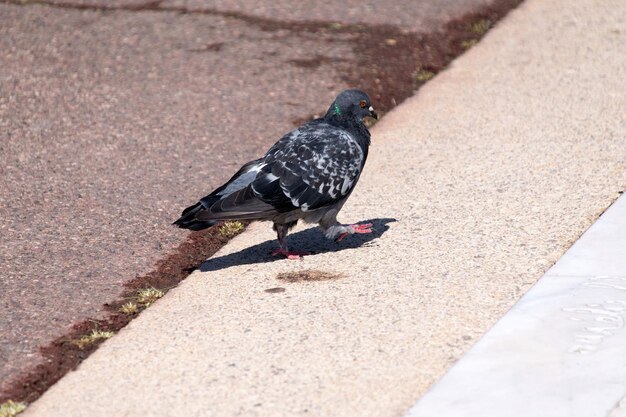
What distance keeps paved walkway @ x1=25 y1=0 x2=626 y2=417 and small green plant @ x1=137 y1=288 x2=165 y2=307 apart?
0.25ft

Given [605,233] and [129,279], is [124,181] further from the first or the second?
[605,233]

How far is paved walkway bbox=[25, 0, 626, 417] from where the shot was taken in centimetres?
514

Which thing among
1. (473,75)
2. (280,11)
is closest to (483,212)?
(473,75)

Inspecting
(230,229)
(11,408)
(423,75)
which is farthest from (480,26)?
(11,408)

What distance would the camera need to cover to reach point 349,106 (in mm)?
7199

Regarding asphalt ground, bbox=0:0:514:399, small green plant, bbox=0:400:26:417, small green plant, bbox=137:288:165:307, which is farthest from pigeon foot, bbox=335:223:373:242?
small green plant, bbox=0:400:26:417

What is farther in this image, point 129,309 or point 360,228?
point 360,228

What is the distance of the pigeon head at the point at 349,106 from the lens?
7184mm

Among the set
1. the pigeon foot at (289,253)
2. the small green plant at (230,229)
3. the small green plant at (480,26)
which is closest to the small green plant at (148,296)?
the pigeon foot at (289,253)

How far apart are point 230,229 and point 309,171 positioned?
93 centimetres

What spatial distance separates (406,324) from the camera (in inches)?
224

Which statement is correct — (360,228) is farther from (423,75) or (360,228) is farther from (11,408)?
(423,75)

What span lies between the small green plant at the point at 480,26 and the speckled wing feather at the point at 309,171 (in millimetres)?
4615

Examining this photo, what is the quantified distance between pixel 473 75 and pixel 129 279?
474cm
